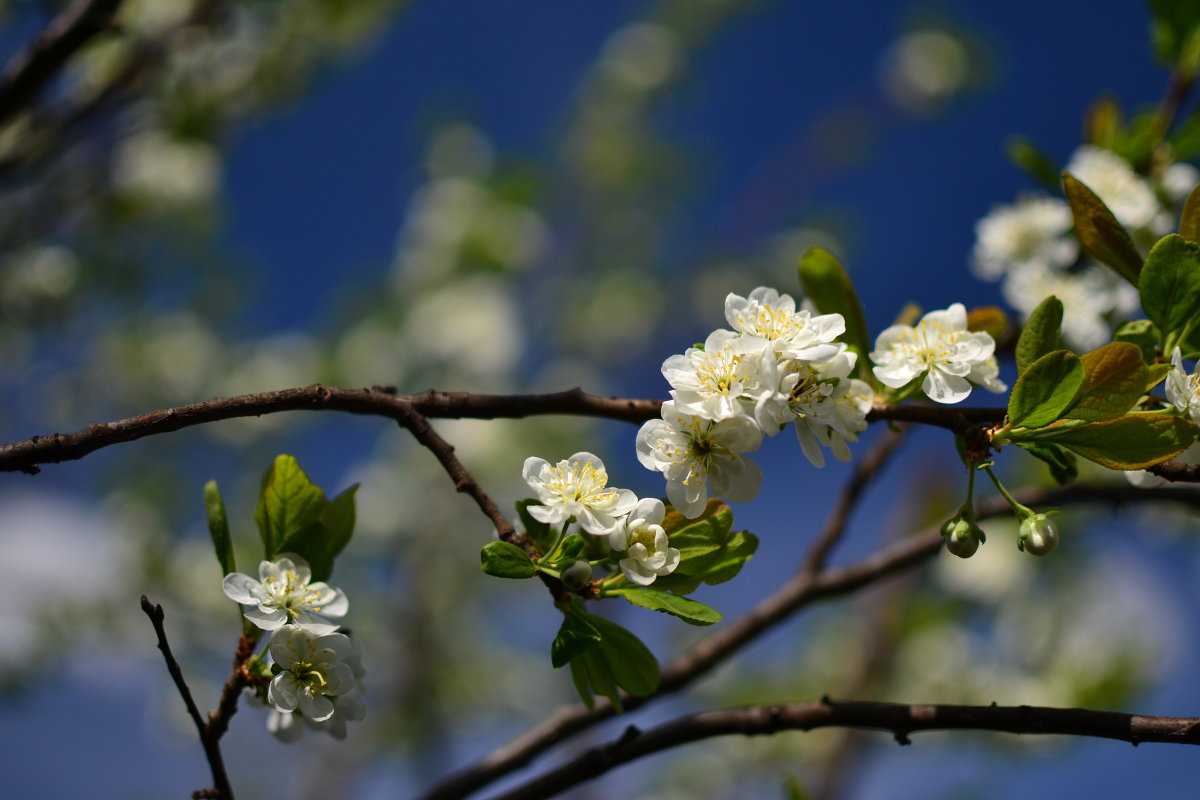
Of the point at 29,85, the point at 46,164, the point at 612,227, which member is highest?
the point at 612,227

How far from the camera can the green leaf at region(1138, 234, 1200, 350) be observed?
75cm

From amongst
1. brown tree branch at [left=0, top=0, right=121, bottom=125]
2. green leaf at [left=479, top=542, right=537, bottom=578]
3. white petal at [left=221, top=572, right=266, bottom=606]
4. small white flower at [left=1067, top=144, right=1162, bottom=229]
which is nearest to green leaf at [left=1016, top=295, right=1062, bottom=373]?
green leaf at [left=479, top=542, right=537, bottom=578]

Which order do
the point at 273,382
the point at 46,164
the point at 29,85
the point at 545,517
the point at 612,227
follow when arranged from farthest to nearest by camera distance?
the point at 612,227 → the point at 273,382 → the point at 46,164 → the point at 29,85 → the point at 545,517

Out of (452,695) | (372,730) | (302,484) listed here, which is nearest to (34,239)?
(302,484)

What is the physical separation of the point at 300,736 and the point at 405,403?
37cm

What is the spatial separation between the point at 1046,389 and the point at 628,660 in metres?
0.45

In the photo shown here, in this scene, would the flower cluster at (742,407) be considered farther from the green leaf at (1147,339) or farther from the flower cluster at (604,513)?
the green leaf at (1147,339)

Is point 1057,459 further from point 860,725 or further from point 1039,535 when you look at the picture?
point 860,725

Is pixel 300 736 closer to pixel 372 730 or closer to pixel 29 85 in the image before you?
pixel 29 85

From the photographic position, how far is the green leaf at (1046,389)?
2.23 feet

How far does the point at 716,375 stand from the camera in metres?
0.71

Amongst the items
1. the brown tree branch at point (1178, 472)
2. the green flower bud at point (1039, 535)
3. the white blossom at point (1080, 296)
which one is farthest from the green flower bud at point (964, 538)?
the white blossom at point (1080, 296)

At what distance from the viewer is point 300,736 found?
84cm

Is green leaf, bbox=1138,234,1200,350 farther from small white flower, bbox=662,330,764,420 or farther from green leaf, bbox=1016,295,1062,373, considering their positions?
small white flower, bbox=662,330,764,420
